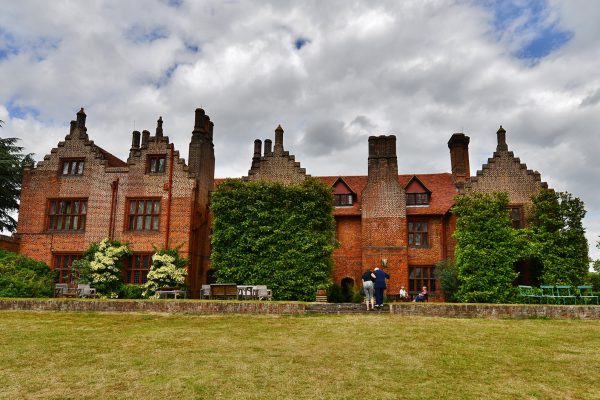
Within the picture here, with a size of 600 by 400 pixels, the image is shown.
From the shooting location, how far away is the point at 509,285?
869 inches

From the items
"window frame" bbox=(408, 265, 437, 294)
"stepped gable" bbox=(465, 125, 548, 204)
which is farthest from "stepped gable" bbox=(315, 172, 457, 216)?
"window frame" bbox=(408, 265, 437, 294)

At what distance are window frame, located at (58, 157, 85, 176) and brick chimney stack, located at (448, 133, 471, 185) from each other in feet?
81.7

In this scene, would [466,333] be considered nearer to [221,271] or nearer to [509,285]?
[509,285]

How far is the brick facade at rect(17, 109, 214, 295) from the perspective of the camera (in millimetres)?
25125

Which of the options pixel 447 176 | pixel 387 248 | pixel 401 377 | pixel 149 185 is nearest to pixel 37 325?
pixel 401 377

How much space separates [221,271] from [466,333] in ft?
47.1

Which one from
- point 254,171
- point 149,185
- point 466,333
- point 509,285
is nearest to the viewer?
point 466,333

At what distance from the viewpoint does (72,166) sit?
2653cm

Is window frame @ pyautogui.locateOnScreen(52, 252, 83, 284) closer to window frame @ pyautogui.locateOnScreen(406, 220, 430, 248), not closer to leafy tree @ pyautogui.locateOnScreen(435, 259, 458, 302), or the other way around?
window frame @ pyautogui.locateOnScreen(406, 220, 430, 248)

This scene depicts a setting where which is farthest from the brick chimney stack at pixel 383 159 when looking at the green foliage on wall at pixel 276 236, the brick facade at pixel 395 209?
the green foliage on wall at pixel 276 236

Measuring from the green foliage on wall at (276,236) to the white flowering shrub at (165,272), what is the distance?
2.25 m

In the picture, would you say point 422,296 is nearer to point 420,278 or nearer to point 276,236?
point 420,278

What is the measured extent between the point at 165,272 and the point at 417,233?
1528 cm

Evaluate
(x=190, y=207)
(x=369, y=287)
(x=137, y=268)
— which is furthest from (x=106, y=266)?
(x=369, y=287)
